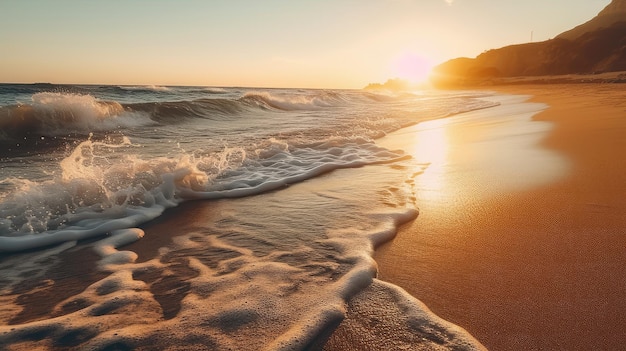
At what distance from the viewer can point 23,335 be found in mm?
1751

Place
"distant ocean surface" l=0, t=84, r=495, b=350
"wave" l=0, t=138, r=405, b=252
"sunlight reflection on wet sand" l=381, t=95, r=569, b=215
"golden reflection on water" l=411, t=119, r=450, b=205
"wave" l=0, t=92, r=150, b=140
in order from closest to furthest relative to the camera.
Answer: "distant ocean surface" l=0, t=84, r=495, b=350 < "wave" l=0, t=138, r=405, b=252 < "sunlight reflection on wet sand" l=381, t=95, r=569, b=215 < "golden reflection on water" l=411, t=119, r=450, b=205 < "wave" l=0, t=92, r=150, b=140

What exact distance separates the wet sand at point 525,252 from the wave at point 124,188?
6.15ft

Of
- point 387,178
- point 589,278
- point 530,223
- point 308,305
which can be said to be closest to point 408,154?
point 387,178

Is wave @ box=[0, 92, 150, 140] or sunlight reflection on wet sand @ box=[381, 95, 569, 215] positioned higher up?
wave @ box=[0, 92, 150, 140]

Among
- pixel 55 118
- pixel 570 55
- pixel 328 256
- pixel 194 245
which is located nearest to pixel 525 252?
pixel 328 256

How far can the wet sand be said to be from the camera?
5.28 ft

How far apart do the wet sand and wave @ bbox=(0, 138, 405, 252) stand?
188 cm

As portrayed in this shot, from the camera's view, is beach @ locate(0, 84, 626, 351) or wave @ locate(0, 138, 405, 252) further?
wave @ locate(0, 138, 405, 252)

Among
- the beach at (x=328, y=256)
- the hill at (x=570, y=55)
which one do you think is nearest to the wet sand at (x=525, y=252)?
the beach at (x=328, y=256)

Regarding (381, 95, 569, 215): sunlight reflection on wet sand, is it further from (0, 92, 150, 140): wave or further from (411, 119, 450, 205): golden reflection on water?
(0, 92, 150, 140): wave

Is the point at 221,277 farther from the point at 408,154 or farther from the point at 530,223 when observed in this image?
the point at 408,154

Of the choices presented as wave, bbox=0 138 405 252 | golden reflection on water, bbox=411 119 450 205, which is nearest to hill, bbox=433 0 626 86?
golden reflection on water, bbox=411 119 450 205

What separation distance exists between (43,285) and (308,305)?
174 centimetres

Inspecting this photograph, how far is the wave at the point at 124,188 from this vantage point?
3.17 m
